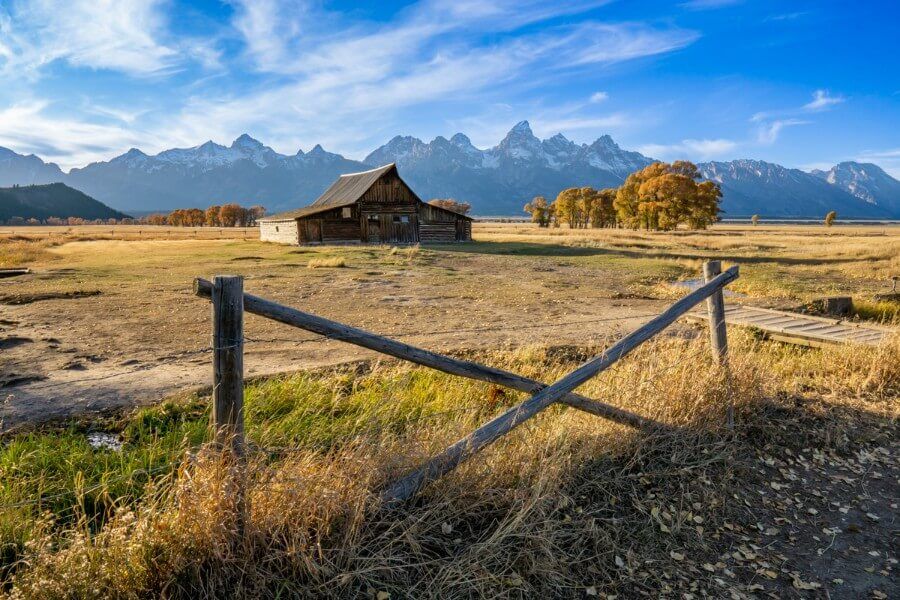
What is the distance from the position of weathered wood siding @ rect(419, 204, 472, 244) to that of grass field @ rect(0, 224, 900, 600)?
34.0 meters

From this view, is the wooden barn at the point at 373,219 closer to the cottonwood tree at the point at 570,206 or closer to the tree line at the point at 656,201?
the tree line at the point at 656,201

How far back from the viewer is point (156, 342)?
10008mm

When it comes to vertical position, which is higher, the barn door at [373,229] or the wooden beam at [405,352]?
the barn door at [373,229]

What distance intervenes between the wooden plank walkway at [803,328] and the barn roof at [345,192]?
31106 mm

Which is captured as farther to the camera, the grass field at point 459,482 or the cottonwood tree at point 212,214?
the cottonwood tree at point 212,214

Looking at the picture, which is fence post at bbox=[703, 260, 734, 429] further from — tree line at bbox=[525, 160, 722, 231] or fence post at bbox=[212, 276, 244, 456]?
tree line at bbox=[525, 160, 722, 231]

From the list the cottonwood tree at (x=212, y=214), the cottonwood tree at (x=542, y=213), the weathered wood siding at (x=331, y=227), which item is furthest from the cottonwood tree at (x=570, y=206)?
the cottonwood tree at (x=212, y=214)

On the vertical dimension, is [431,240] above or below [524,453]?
above

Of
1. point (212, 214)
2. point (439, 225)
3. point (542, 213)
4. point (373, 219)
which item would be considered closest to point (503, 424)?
point (373, 219)

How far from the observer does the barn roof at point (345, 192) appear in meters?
40.4

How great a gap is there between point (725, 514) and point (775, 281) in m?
18.7

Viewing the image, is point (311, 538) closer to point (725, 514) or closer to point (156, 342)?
point (725, 514)

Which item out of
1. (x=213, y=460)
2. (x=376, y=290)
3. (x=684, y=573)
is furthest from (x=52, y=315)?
(x=684, y=573)

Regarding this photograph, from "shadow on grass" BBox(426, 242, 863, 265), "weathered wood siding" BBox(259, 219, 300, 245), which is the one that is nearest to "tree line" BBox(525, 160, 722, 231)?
"shadow on grass" BBox(426, 242, 863, 265)
